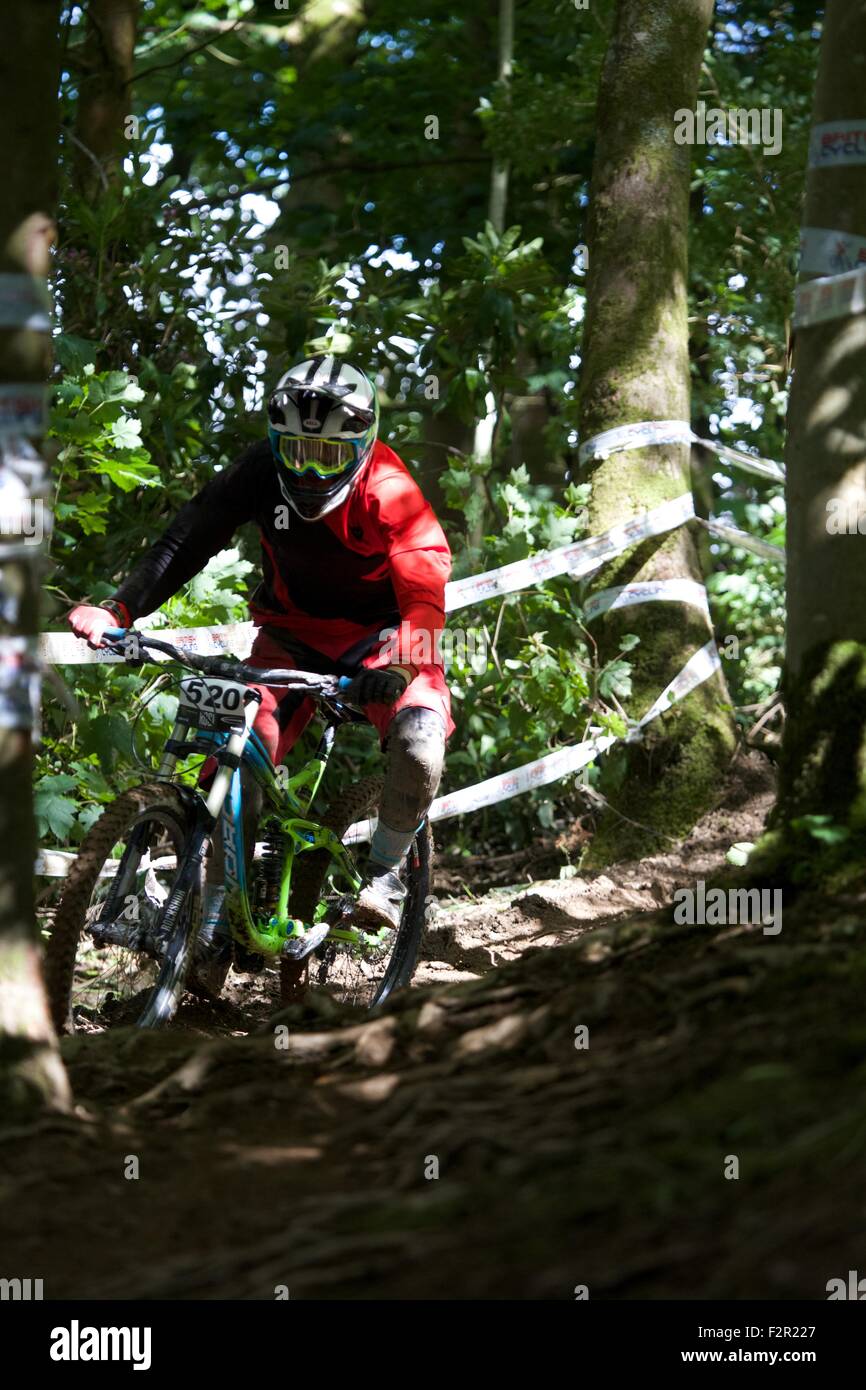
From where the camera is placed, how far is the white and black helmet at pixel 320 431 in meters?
5.30

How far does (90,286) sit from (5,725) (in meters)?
4.78

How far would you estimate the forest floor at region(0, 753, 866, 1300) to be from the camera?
8.77 feet

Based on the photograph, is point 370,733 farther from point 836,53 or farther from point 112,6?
point 836,53

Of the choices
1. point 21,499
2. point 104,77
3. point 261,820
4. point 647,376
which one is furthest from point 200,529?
point 104,77

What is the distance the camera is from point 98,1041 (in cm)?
437

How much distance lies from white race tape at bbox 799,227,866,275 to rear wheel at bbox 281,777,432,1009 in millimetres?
2568

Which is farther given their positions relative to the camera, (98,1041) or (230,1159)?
(98,1041)

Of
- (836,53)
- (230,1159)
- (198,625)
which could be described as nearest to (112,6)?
(198,625)

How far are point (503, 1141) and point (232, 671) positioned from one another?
223 centimetres

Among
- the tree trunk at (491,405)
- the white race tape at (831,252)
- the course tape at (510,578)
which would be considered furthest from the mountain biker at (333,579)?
the tree trunk at (491,405)

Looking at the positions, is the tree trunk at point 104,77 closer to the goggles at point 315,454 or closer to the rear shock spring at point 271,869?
the goggles at point 315,454

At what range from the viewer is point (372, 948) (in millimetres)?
6152

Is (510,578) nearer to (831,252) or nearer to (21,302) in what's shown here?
(831,252)

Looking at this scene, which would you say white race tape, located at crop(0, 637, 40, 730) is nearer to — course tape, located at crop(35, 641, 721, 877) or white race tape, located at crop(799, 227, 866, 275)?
white race tape, located at crop(799, 227, 866, 275)
